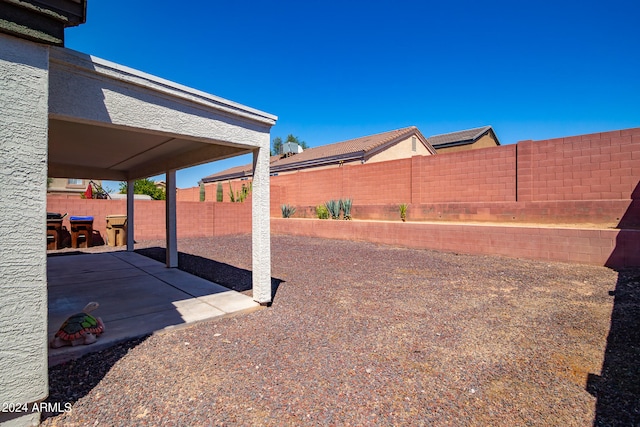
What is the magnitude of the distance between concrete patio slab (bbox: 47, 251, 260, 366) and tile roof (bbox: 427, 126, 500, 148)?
87.6 ft

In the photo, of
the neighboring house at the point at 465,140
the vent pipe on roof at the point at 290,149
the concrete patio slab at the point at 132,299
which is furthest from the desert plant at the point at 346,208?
the vent pipe on roof at the point at 290,149

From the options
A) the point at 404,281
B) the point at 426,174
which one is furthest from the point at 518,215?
the point at 404,281

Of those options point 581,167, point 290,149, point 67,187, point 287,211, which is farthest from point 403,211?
point 67,187

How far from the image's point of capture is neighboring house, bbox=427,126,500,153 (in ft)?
92.0

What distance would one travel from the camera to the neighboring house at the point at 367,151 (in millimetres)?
22594

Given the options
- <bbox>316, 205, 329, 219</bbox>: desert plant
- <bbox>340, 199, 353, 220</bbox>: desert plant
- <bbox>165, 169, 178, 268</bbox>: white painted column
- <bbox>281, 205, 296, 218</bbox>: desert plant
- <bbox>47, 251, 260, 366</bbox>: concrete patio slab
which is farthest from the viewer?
<bbox>281, 205, 296, 218</bbox>: desert plant

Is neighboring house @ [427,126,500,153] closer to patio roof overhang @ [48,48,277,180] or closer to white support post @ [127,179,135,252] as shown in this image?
white support post @ [127,179,135,252]

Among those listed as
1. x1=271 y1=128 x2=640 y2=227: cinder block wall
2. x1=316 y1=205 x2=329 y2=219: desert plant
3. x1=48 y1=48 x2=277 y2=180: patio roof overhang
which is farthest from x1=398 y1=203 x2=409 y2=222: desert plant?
x1=48 y1=48 x2=277 y2=180: patio roof overhang

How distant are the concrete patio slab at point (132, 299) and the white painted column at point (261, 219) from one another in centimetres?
35

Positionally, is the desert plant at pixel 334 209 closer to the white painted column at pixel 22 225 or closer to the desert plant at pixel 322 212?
the desert plant at pixel 322 212

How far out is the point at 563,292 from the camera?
5.80 metres

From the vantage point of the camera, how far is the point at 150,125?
3.60 m

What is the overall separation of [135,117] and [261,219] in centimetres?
209

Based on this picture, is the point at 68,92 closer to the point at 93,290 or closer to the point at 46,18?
the point at 46,18
